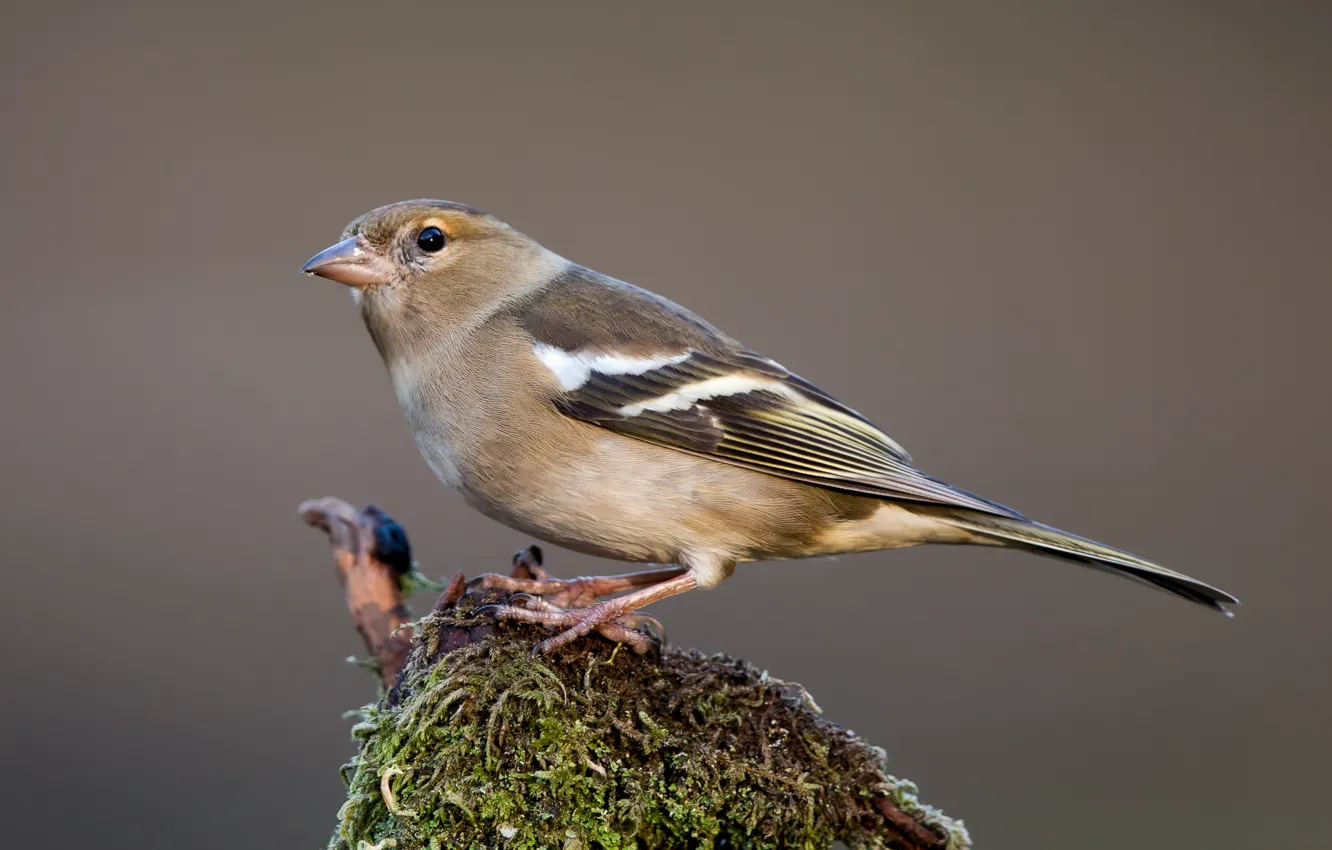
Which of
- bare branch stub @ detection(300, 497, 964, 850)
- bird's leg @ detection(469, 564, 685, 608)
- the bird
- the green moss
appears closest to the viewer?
the green moss

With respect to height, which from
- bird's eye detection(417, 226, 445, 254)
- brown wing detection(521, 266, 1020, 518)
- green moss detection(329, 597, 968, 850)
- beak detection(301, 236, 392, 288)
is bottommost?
green moss detection(329, 597, 968, 850)

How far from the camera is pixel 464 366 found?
2906 mm

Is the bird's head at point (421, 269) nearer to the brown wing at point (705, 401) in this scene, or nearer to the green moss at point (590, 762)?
the brown wing at point (705, 401)

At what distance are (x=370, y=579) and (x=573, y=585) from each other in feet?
2.04

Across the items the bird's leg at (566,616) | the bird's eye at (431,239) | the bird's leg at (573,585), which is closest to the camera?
the bird's leg at (566,616)

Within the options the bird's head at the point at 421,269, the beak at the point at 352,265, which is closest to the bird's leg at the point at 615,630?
the bird's head at the point at 421,269

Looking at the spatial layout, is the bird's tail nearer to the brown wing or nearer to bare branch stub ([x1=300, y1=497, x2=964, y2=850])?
the brown wing

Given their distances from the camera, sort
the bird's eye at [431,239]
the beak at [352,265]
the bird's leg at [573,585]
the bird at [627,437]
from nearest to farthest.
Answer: the bird's leg at [573,585], the bird at [627,437], the beak at [352,265], the bird's eye at [431,239]

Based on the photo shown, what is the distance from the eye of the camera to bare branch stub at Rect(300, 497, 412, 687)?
9.43ft

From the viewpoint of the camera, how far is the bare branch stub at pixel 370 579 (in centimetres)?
288

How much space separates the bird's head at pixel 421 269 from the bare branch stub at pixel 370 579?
0.51 meters

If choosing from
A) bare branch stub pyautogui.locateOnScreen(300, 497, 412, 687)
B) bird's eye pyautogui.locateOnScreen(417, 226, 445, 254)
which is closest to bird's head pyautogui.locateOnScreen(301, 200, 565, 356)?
bird's eye pyautogui.locateOnScreen(417, 226, 445, 254)

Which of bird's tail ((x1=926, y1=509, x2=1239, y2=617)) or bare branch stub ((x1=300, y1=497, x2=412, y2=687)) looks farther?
bare branch stub ((x1=300, y1=497, x2=412, y2=687))

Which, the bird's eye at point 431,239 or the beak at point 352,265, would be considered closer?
the beak at point 352,265
